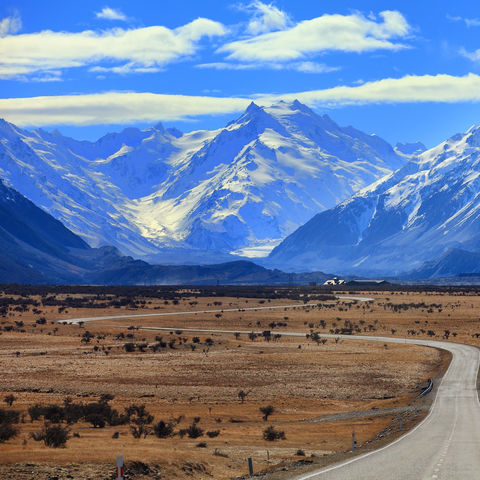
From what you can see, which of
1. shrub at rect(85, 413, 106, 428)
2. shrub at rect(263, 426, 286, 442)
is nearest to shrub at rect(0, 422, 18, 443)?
shrub at rect(85, 413, 106, 428)

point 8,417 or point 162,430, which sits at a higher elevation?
point 8,417

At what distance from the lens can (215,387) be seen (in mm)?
52031

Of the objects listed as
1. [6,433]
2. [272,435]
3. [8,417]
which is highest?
[8,417]

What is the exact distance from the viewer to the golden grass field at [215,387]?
27844 mm

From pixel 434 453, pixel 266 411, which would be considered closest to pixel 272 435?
pixel 266 411

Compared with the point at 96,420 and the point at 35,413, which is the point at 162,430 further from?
the point at 35,413

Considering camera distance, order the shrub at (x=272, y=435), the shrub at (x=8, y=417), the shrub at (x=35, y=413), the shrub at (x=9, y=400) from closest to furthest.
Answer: the shrub at (x=8, y=417) → the shrub at (x=272, y=435) → the shrub at (x=35, y=413) → the shrub at (x=9, y=400)

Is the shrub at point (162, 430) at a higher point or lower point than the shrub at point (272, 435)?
higher

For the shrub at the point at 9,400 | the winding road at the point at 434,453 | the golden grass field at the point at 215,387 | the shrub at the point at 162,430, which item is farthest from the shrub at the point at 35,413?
the winding road at the point at 434,453

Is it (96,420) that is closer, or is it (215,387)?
(96,420)

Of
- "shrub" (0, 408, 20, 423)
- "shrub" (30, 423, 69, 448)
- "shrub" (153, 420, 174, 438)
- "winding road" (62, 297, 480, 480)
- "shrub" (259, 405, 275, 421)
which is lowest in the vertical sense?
"winding road" (62, 297, 480, 480)

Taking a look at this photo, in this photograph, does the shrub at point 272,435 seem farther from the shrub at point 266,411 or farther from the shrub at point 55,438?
the shrub at point 55,438

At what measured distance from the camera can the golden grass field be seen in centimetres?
2784

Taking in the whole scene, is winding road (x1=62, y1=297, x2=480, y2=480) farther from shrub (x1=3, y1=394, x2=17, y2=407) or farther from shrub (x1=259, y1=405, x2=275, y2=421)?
shrub (x1=3, y1=394, x2=17, y2=407)
